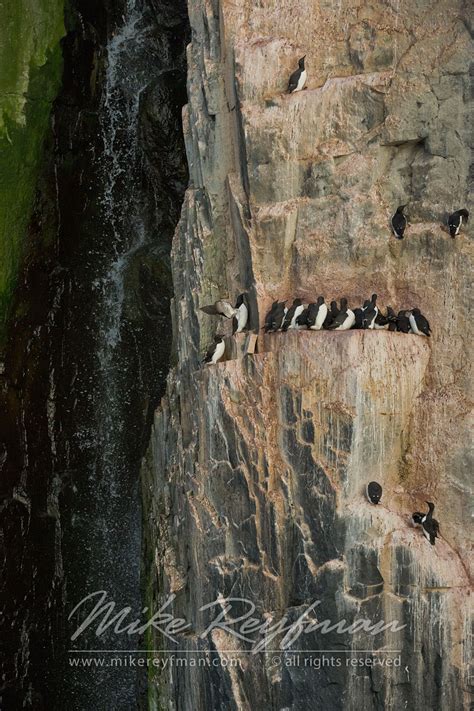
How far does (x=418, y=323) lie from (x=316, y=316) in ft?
4.17

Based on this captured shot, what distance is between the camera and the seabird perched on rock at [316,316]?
11.8 metres

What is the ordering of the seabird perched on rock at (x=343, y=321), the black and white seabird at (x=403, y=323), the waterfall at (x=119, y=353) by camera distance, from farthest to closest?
the waterfall at (x=119, y=353), the black and white seabird at (x=403, y=323), the seabird perched on rock at (x=343, y=321)

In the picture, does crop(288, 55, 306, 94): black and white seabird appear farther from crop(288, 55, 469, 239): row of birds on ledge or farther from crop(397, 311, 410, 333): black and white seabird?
crop(397, 311, 410, 333): black and white seabird

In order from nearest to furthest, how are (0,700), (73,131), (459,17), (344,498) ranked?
(344,498)
(459,17)
(0,700)
(73,131)

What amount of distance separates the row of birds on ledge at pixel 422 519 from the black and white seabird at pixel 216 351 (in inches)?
103

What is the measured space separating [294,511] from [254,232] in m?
3.62

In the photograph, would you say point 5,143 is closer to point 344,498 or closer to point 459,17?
point 459,17

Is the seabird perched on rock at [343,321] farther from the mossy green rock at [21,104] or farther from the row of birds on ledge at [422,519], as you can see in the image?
the mossy green rock at [21,104]

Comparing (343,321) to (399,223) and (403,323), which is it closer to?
(403,323)

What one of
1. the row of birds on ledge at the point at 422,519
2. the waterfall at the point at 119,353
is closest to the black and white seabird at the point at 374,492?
the row of birds on ledge at the point at 422,519

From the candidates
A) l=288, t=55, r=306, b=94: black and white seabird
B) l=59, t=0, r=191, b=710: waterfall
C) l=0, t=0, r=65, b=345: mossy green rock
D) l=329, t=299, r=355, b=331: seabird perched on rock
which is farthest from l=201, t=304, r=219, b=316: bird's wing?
l=59, t=0, r=191, b=710: waterfall

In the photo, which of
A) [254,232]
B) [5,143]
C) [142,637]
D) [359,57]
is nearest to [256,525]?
[254,232]

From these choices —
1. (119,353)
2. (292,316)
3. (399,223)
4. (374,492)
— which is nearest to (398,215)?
(399,223)

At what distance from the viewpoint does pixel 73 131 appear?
17391 millimetres
